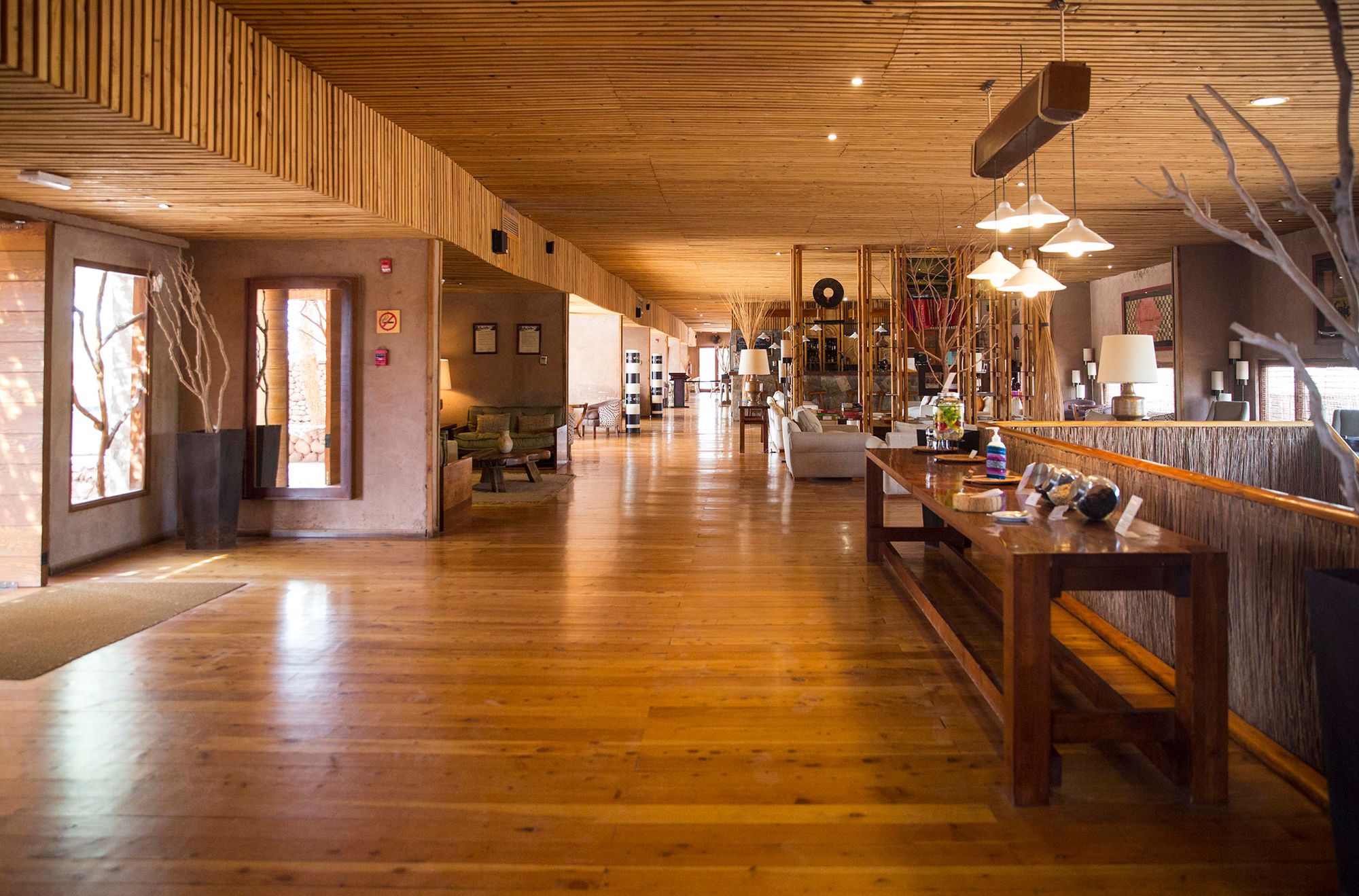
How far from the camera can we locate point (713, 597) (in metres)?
5.21

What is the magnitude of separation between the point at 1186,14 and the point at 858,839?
4185 millimetres

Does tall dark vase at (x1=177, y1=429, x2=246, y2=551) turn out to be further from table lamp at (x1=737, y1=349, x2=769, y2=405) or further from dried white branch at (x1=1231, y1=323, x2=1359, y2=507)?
table lamp at (x1=737, y1=349, x2=769, y2=405)

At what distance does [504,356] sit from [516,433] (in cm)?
130

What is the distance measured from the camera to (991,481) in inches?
171

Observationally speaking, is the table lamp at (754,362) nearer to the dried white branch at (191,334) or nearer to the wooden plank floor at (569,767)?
the dried white branch at (191,334)

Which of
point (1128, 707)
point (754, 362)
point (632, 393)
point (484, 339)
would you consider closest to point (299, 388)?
point (484, 339)

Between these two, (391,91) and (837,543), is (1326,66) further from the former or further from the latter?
(391,91)

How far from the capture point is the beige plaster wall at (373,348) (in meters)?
7.17

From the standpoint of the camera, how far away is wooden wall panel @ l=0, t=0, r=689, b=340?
3355 millimetres

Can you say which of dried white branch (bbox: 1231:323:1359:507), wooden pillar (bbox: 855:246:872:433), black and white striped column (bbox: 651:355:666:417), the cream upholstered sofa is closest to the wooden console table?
dried white branch (bbox: 1231:323:1359:507)

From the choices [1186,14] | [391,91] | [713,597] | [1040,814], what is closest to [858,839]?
[1040,814]

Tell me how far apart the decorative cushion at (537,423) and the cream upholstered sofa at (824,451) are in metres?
3.23

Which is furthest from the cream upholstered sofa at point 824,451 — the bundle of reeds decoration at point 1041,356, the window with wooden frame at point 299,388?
the window with wooden frame at point 299,388

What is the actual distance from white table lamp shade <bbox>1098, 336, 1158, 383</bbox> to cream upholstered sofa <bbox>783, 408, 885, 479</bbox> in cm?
419
